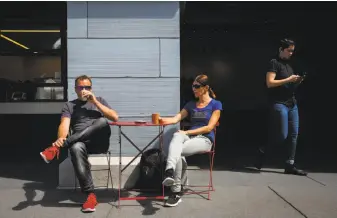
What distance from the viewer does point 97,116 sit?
183 inches

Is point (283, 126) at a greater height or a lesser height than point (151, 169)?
greater

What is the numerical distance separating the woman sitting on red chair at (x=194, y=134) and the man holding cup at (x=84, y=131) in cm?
72

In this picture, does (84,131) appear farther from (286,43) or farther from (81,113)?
(286,43)

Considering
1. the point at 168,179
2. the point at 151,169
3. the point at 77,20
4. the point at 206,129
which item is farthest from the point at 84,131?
the point at 77,20

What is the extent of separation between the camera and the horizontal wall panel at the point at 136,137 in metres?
5.08

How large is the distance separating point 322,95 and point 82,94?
7.12 meters

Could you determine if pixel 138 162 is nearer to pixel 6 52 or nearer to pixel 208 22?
pixel 6 52

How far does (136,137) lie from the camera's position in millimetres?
5094

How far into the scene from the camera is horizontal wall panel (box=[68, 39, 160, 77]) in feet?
16.6

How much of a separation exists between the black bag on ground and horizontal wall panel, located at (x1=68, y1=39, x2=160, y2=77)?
1.04 metres

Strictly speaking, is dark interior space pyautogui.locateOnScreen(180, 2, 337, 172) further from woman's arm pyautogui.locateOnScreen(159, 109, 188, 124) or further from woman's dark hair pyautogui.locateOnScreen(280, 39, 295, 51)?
woman's arm pyautogui.locateOnScreen(159, 109, 188, 124)

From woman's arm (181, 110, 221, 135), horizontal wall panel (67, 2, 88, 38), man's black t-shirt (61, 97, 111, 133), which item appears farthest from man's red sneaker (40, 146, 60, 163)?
horizontal wall panel (67, 2, 88, 38)

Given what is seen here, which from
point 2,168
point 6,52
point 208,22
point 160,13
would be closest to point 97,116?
point 160,13

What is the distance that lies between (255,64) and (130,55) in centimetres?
640
